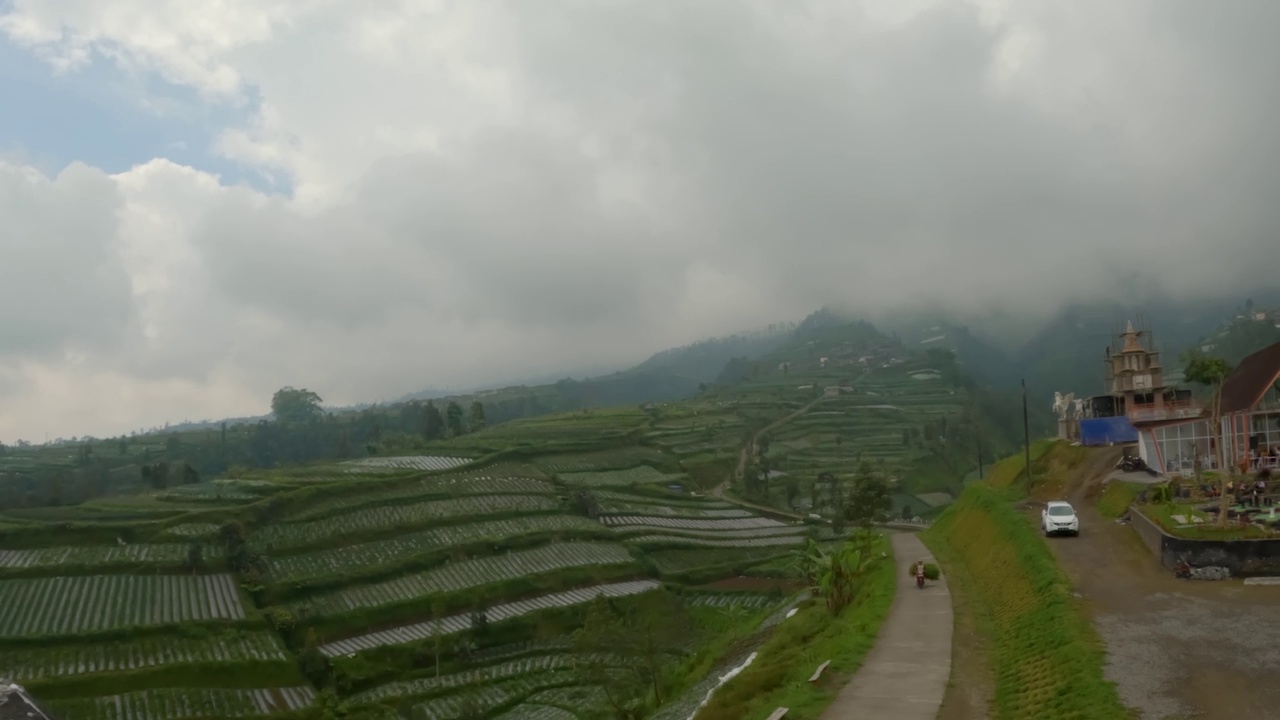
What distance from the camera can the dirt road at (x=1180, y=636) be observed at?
13.8m

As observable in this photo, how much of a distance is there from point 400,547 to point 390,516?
556 centimetres

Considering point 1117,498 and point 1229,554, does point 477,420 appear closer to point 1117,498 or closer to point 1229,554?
point 1117,498

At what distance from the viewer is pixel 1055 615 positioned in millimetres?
19359

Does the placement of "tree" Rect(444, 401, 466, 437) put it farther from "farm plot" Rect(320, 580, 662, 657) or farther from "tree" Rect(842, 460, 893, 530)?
"tree" Rect(842, 460, 893, 530)

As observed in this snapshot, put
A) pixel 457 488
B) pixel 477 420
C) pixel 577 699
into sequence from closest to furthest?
pixel 577 699, pixel 457 488, pixel 477 420

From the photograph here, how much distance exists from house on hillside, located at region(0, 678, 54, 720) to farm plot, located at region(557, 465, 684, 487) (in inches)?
1973

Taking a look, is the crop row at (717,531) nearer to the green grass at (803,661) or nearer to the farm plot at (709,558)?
the farm plot at (709,558)

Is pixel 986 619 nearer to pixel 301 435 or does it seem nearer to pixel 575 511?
pixel 575 511

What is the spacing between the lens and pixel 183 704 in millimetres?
36844

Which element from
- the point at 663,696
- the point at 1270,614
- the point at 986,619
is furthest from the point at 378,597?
the point at 1270,614

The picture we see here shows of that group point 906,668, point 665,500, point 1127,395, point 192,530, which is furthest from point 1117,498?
Answer: point 192,530

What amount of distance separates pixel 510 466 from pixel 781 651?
59.6 m

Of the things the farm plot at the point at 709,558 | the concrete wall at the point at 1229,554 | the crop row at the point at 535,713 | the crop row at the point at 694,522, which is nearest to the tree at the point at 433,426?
the crop row at the point at 694,522

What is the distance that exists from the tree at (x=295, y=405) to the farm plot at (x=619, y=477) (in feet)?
308
